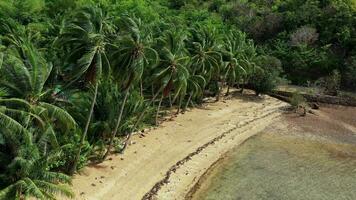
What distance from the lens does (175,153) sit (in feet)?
124

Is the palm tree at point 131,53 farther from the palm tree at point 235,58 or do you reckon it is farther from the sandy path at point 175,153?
the palm tree at point 235,58

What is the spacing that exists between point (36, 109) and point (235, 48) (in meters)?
36.9

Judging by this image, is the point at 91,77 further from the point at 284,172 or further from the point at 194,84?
the point at 194,84

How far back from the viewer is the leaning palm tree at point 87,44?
91.2 ft

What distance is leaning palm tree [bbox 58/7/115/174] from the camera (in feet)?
91.2

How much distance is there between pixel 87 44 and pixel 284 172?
19.2 m

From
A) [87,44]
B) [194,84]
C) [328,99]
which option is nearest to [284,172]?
[194,84]

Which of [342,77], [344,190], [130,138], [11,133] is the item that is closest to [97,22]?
[11,133]

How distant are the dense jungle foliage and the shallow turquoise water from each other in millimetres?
7852

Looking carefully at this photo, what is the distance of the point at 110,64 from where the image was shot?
30703 millimetres

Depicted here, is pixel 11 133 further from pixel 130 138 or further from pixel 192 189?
pixel 130 138

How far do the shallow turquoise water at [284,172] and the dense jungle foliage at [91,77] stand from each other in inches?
309

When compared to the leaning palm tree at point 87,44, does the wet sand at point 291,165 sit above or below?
below

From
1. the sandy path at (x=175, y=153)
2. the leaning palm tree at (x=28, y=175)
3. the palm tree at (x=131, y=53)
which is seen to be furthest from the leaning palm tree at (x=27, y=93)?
the palm tree at (x=131, y=53)
